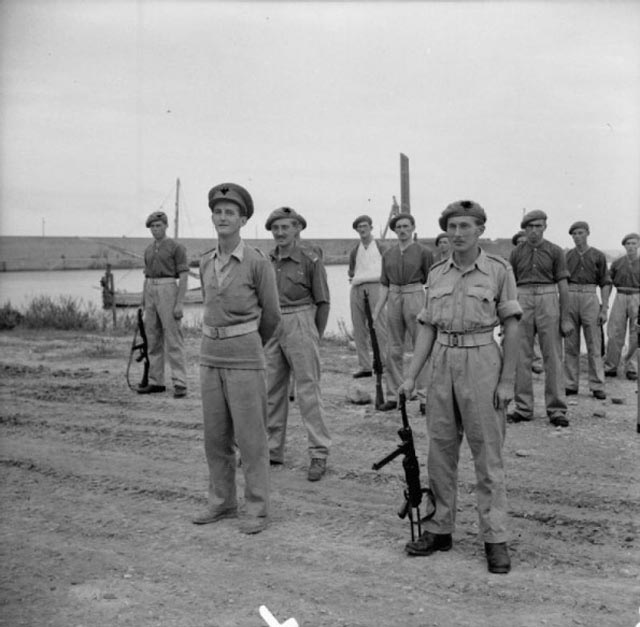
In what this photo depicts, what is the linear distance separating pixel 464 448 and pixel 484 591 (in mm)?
2838

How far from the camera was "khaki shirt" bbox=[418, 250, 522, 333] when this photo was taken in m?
4.28

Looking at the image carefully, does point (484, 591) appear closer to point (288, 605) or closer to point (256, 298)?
point (288, 605)

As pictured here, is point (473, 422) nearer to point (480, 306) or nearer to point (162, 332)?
point (480, 306)

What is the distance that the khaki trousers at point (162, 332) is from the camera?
29.6ft

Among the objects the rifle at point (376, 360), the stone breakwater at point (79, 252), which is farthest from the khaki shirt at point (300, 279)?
the stone breakwater at point (79, 252)

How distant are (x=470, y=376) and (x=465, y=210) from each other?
0.95m

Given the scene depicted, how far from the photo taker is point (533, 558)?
4.36 m

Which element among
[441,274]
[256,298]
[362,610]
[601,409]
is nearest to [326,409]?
[601,409]

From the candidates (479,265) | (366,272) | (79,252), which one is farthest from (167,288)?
(79,252)

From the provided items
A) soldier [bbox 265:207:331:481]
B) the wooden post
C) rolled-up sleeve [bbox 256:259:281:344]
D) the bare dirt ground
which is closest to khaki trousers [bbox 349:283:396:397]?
the bare dirt ground

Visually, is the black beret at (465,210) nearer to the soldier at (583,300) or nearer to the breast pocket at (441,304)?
the breast pocket at (441,304)

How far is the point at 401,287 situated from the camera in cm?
852

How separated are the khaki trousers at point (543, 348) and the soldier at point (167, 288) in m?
3.89

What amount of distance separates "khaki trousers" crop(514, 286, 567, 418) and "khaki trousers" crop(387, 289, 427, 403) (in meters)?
1.12
